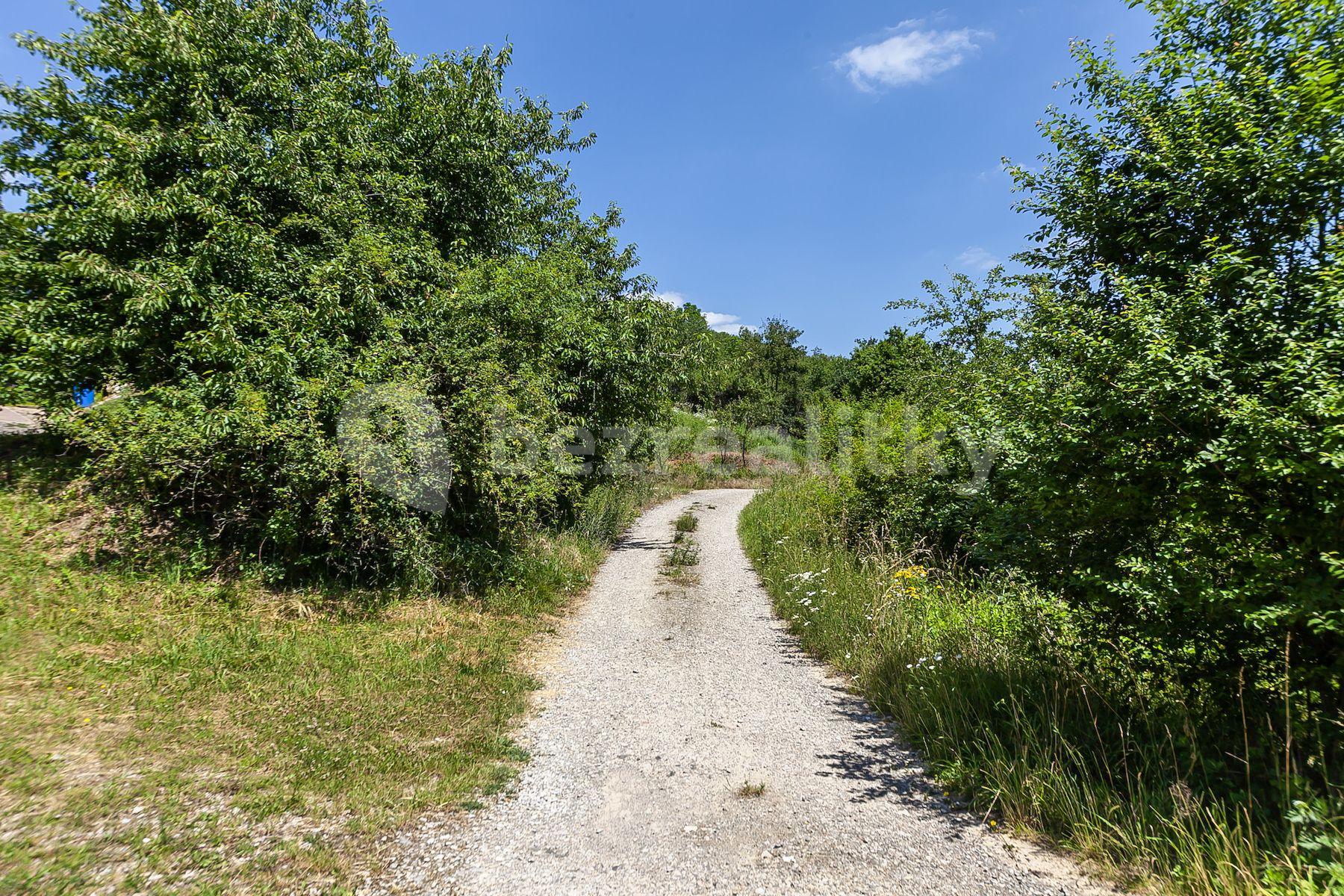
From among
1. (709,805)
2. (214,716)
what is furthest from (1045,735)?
(214,716)

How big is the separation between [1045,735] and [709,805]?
2.38m

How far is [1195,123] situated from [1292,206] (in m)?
0.79

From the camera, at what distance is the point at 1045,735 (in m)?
4.12

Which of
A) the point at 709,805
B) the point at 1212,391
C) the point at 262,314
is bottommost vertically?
the point at 709,805

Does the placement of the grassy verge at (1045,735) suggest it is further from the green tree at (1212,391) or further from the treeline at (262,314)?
the treeline at (262,314)

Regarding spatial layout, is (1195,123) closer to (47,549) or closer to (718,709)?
(718,709)

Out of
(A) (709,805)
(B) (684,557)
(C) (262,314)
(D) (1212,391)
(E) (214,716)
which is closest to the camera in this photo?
(D) (1212,391)

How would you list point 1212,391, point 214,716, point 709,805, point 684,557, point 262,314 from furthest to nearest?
point 684,557 < point 262,314 < point 214,716 < point 709,805 < point 1212,391

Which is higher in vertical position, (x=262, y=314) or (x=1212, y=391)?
(x=262, y=314)

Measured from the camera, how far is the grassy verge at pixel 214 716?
320 centimetres

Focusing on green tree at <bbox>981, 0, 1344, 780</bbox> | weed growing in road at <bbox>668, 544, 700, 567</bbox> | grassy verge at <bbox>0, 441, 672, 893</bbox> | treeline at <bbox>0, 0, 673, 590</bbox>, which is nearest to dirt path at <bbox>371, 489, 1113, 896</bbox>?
grassy verge at <bbox>0, 441, 672, 893</bbox>

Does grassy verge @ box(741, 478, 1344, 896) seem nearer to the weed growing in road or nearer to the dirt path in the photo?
Result: the dirt path

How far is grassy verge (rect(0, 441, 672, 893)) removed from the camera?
3.20 meters

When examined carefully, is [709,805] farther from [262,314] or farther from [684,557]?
[684,557]
